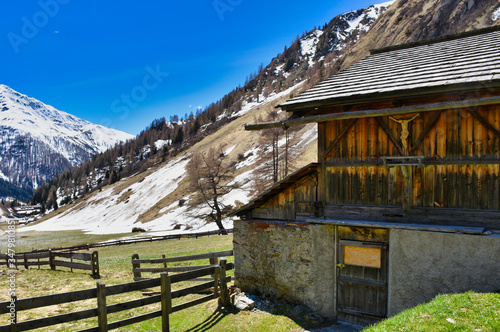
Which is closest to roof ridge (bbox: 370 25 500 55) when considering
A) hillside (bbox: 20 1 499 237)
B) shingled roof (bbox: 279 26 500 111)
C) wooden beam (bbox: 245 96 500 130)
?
shingled roof (bbox: 279 26 500 111)

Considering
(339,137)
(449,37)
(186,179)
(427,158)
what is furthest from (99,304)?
(186,179)

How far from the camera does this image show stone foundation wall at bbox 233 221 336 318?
31.7 ft

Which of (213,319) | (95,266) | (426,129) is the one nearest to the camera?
(426,129)

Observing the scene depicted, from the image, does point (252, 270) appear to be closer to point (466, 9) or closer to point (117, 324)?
point (117, 324)

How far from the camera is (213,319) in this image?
29.7 feet

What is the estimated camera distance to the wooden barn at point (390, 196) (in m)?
7.57

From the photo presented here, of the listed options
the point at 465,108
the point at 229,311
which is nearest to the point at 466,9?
the point at 465,108

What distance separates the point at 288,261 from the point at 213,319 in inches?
114

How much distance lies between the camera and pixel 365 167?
914 cm

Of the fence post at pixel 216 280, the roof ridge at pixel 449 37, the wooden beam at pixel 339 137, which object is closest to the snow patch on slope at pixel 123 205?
the fence post at pixel 216 280

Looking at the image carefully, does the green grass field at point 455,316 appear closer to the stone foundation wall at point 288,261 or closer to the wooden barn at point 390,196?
the wooden barn at point 390,196

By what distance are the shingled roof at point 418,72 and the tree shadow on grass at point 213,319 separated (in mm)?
6655

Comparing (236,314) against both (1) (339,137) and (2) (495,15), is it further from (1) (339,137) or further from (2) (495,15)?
(2) (495,15)

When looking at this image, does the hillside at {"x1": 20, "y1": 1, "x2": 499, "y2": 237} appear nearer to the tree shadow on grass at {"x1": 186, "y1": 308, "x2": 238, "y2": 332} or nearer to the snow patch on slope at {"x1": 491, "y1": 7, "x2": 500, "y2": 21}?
the snow patch on slope at {"x1": 491, "y1": 7, "x2": 500, "y2": 21}
